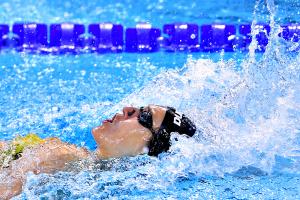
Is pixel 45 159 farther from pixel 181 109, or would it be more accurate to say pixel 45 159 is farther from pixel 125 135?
pixel 181 109

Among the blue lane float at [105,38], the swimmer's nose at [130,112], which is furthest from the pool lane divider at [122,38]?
the swimmer's nose at [130,112]

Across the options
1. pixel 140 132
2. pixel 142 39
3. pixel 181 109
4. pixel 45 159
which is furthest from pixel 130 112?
pixel 142 39

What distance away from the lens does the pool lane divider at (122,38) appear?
5.34m

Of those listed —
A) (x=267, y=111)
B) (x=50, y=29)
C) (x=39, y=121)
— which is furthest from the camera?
(x=50, y=29)

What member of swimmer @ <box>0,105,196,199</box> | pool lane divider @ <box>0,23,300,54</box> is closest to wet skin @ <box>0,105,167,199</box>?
swimmer @ <box>0,105,196,199</box>

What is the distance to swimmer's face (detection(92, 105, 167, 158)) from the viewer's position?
7.63ft

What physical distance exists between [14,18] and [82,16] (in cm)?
77

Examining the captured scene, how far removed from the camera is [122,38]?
5469 mm

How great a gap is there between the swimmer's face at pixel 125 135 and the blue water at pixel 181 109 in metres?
0.06

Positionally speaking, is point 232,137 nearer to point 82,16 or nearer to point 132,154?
point 132,154

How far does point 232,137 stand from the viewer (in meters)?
2.71

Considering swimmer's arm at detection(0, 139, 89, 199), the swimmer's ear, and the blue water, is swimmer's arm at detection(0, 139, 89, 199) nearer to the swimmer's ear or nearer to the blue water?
the blue water

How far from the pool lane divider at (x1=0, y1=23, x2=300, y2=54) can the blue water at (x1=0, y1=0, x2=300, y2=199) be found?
156 millimetres

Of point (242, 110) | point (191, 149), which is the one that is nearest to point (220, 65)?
point (242, 110)
